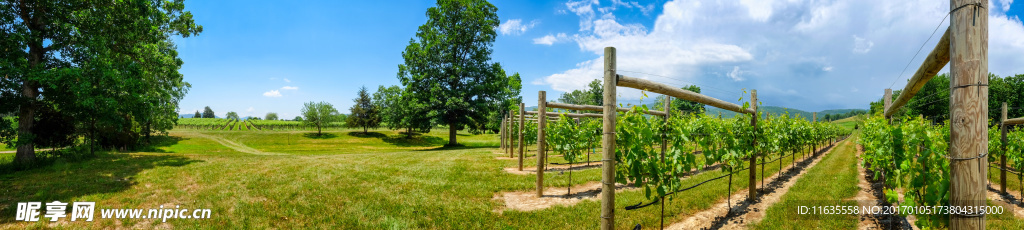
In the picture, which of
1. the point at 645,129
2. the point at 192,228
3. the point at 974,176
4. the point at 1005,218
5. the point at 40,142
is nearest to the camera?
the point at 974,176

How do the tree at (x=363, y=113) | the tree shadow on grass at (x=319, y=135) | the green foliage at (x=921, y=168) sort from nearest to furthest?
1. the green foliage at (x=921, y=168)
2. the tree shadow on grass at (x=319, y=135)
3. the tree at (x=363, y=113)

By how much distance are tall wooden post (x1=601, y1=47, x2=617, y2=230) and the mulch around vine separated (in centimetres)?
251

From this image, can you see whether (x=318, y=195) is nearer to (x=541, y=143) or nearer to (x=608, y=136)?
(x=541, y=143)

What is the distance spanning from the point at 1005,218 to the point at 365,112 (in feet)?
156

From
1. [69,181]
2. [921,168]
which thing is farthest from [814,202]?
[69,181]

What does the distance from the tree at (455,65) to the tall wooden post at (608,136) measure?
20418 mm

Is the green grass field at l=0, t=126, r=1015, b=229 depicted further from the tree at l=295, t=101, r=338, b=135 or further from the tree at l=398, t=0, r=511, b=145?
the tree at l=295, t=101, r=338, b=135

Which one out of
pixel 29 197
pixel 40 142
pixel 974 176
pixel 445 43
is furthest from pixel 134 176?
pixel 445 43

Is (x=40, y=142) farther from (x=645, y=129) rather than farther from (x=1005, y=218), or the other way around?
(x=1005, y=218)

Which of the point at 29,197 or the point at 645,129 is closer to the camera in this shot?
the point at 645,129

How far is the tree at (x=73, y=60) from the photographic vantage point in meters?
9.22

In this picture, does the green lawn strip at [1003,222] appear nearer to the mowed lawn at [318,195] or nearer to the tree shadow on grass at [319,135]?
the mowed lawn at [318,195]

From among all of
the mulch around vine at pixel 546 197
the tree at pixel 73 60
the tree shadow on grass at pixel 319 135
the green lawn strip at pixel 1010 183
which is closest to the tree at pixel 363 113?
the tree shadow on grass at pixel 319 135

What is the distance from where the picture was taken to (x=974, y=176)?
2.34 meters
